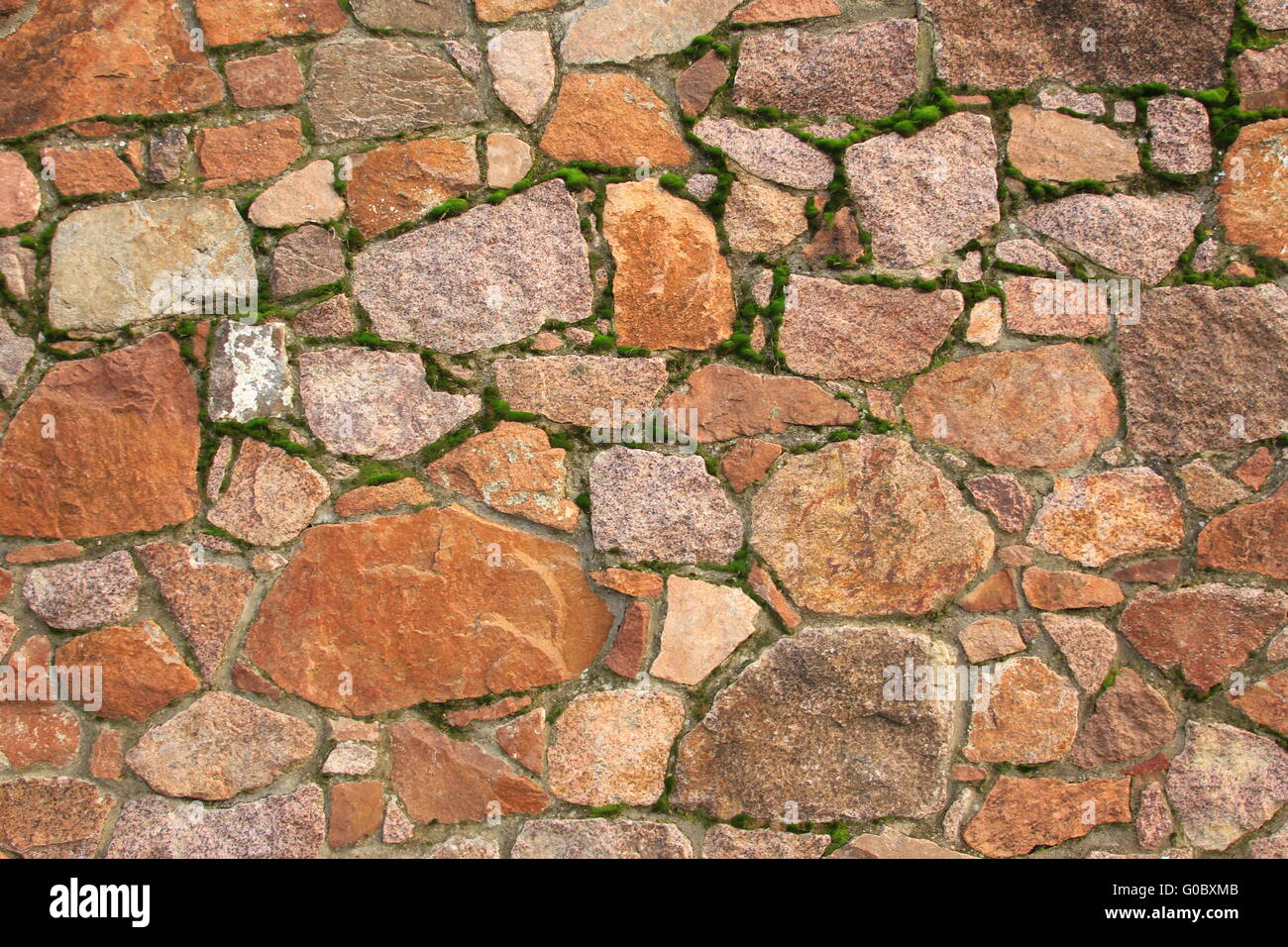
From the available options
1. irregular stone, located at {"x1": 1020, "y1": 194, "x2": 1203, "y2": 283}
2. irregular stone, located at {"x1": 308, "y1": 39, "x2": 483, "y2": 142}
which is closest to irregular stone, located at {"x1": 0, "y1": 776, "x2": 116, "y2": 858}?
irregular stone, located at {"x1": 308, "y1": 39, "x2": 483, "y2": 142}

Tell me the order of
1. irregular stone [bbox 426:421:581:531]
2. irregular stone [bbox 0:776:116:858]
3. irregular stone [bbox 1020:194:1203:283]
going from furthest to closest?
1. irregular stone [bbox 1020:194:1203:283]
2. irregular stone [bbox 426:421:581:531]
3. irregular stone [bbox 0:776:116:858]

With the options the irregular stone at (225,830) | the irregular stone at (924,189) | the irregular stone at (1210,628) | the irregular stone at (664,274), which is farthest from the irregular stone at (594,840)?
the irregular stone at (924,189)

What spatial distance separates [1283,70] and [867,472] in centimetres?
180

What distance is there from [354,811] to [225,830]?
14.6 inches

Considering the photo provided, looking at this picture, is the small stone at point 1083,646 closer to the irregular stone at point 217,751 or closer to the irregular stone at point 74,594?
the irregular stone at point 217,751

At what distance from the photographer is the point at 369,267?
2930 mm

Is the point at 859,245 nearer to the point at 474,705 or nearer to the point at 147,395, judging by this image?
the point at 474,705

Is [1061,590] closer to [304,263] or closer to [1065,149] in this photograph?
[1065,149]

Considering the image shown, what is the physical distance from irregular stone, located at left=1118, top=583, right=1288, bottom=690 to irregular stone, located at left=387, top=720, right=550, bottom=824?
1917mm

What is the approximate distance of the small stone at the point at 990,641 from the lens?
291 cm

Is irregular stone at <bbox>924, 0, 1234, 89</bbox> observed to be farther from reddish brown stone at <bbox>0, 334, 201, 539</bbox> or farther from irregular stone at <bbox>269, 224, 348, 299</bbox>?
reddish brown stone at <bbox>0, 334, 201, 539</bbox>

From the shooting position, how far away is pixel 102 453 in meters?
2.83

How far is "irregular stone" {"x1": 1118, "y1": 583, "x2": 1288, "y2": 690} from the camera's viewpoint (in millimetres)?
2928

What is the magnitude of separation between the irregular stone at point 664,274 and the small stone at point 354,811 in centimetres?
151
